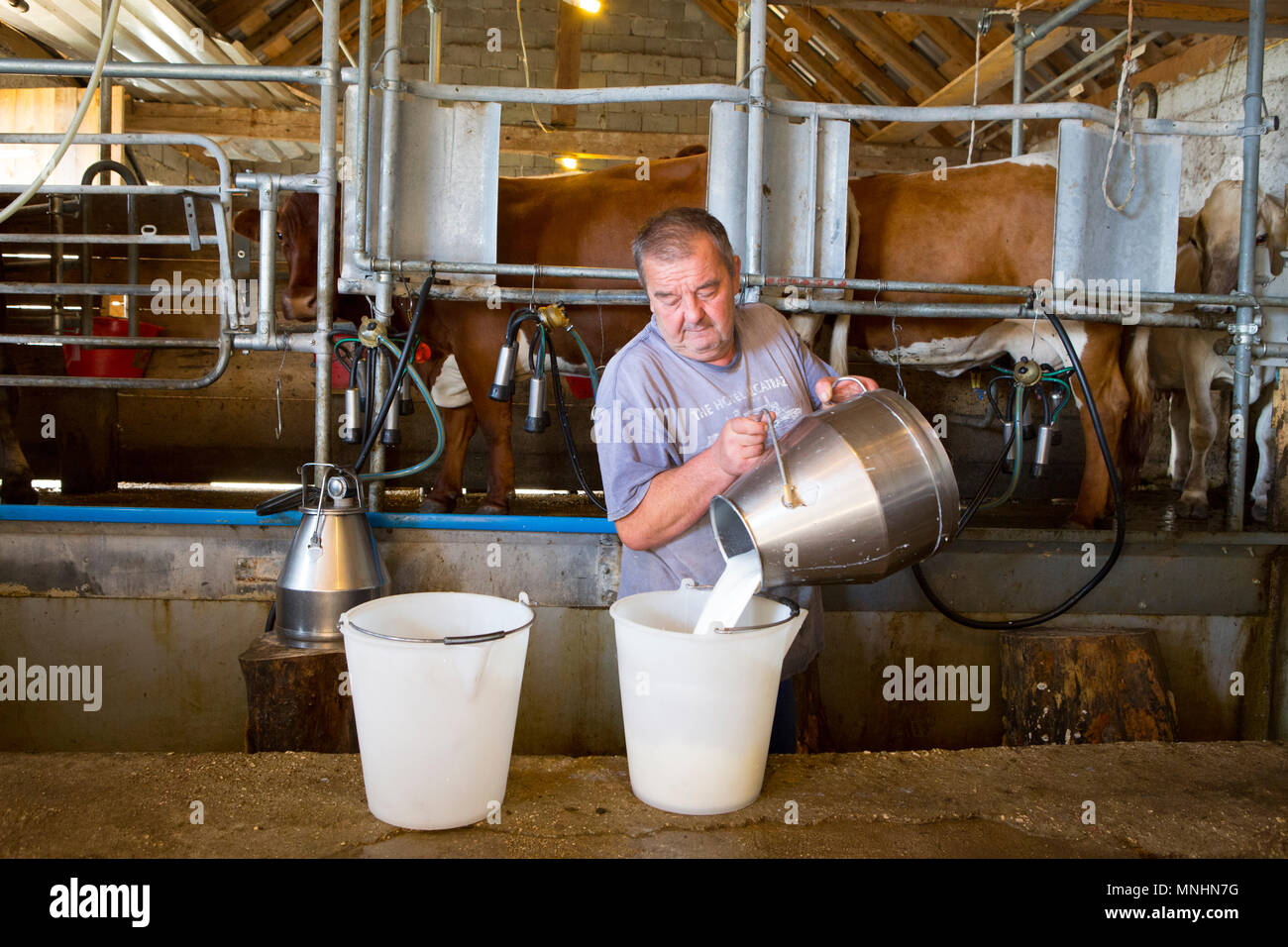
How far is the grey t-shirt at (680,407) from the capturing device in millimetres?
1862

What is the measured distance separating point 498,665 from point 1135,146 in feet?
9.45

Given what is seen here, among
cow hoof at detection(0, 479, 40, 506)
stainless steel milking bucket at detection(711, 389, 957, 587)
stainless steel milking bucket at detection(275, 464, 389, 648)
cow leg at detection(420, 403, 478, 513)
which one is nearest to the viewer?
stainless steel milking bucket at detection(711, 389, 957, 587)

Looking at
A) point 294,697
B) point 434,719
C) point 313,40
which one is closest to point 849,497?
point 434,719

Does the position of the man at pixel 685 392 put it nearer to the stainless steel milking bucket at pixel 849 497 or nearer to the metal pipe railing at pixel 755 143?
the stainless steel milking bucket at pixel 849 497

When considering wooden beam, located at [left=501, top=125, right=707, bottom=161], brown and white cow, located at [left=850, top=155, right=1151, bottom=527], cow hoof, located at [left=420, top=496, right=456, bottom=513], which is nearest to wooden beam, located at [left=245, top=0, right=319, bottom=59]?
wooden beam, located at [left=501, top=125, right=707, bottom=161]

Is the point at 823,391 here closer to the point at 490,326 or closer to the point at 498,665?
the point at 498,665

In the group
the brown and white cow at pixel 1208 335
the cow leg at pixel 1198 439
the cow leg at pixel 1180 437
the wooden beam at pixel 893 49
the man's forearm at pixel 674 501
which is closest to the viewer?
the man's forearm at pixel 674 501

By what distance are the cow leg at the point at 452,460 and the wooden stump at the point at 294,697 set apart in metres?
0.93

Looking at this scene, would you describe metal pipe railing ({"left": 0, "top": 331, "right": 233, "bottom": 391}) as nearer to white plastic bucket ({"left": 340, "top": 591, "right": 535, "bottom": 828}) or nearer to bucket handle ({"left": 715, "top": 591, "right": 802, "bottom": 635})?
white plastic bucket ({"left": 340, "top": 591, "right": 535, "bottom": 828})

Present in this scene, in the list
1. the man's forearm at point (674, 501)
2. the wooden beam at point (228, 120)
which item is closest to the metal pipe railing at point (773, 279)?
the man's forearm at point (674, 501)

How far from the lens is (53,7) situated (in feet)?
19.7

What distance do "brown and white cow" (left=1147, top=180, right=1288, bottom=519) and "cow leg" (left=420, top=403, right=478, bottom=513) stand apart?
110 inches

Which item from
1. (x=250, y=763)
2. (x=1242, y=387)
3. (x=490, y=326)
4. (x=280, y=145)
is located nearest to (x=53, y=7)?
(x=280, y=145)

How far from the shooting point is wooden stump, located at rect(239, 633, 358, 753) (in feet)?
8.15
